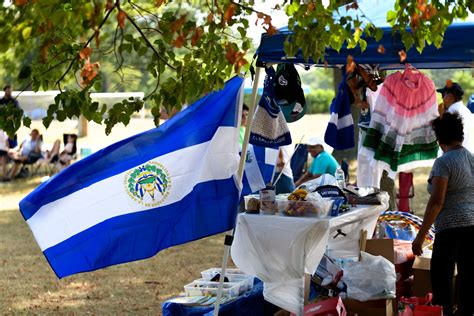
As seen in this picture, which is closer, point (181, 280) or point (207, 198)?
point (207, 198)

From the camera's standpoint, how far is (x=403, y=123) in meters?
7.14

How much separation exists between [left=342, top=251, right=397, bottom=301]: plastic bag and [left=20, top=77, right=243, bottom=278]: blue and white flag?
3.05ft

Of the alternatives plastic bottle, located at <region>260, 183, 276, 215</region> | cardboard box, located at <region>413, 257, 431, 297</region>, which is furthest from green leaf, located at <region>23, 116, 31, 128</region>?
cardboard box, located at <region>413, 257, 431, 297</region>

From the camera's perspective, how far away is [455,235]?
6180mm

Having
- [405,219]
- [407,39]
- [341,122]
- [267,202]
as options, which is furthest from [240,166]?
[405,219]

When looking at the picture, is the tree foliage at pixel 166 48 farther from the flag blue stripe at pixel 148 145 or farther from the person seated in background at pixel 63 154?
the person seated in background at pixel 63 154

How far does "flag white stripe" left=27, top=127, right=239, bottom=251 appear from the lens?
5.89m

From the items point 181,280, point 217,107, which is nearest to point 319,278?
point 217,107

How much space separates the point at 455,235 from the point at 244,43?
89.7 inches

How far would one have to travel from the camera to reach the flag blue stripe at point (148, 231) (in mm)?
5867

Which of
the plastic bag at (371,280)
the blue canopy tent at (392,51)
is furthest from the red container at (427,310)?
the blue canopy tent at (392,51)

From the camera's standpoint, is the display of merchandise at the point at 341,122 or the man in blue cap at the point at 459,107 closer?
the display of merchandise at the point at 341,122

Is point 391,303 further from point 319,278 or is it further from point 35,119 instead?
point 35,119

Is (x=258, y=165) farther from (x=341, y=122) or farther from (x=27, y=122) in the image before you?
(x=27, y=122)
